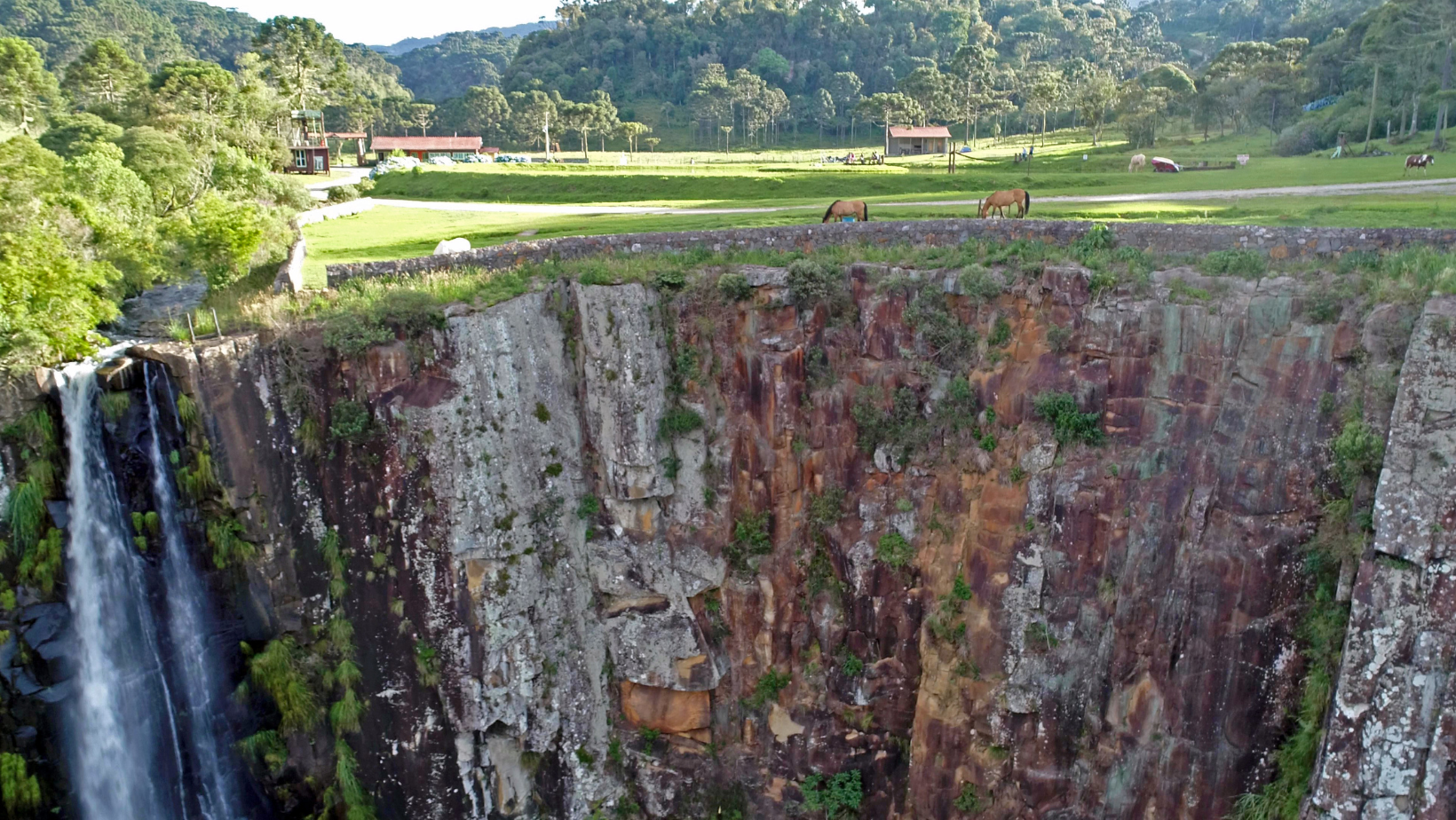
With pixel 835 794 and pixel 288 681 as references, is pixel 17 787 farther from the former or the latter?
pixel 835 794

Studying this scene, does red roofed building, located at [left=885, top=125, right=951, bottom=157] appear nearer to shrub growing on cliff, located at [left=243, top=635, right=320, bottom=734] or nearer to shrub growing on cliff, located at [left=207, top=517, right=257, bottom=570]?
shrub growing on cliff, located at [left=207, top=517, right=257, bottom=570]

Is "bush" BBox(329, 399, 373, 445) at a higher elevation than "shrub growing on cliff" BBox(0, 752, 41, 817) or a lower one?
higher

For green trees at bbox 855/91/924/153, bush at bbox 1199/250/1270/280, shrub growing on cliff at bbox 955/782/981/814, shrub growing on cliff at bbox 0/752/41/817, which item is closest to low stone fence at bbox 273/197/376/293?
shrub growing on cliff at bbox 0/752/41/817

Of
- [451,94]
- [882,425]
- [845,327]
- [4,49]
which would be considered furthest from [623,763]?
[451,94]

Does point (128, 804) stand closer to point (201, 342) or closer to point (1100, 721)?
point (201, 342)

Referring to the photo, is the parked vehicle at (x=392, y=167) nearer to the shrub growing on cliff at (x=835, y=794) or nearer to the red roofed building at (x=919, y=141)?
the shrub growing on cliff at (x=835, y=794)
